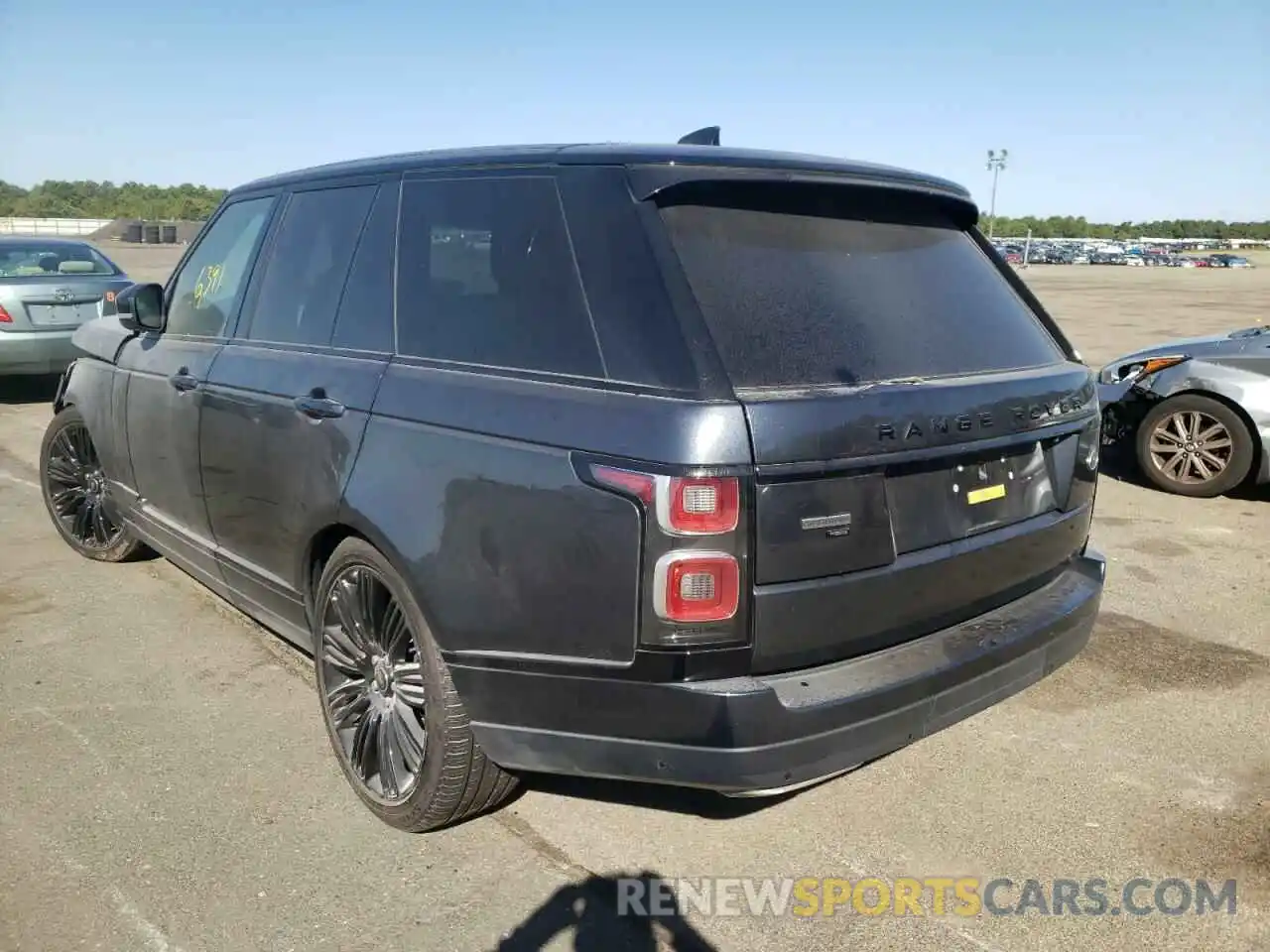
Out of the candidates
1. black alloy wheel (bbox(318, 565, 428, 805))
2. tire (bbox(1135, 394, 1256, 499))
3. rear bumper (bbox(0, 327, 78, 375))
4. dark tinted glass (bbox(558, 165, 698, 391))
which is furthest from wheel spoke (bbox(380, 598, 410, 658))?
rear bumper (bbox(0, 327, 78, 375))

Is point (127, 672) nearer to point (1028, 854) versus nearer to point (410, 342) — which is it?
point (410, 342)

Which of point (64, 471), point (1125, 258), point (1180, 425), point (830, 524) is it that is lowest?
point (64, 471)

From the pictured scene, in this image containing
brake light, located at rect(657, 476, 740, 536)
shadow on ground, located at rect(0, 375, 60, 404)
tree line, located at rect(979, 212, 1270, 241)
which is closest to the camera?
brake light, located at rect(657, 476, 740, 536)

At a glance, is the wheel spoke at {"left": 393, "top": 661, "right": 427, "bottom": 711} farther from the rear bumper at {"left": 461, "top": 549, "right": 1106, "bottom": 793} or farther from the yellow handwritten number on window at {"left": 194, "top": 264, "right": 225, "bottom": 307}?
Result: the yellow handwritten number on window at {"left": 194, "top": 264, "right": 225, "bottom": 307}

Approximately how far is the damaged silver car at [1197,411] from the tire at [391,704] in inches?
233

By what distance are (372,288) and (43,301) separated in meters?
8.49

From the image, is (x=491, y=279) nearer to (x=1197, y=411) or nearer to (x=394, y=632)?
(x=394, y=632)

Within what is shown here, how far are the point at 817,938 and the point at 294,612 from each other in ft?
6.61

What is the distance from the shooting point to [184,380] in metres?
4.11

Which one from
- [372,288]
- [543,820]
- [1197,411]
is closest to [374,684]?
[543,820]

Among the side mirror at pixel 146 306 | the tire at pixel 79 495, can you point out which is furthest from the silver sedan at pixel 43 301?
the side mirror at pixel 146 306

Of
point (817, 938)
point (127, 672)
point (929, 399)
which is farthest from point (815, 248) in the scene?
point (127, 672)

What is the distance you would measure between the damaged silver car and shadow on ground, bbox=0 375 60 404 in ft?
34.5

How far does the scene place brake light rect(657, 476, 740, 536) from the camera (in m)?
2.27
